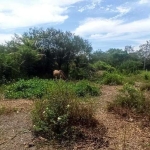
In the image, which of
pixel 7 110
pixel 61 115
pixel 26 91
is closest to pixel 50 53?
pixel 26 91

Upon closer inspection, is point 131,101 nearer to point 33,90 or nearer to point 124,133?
point 124,133

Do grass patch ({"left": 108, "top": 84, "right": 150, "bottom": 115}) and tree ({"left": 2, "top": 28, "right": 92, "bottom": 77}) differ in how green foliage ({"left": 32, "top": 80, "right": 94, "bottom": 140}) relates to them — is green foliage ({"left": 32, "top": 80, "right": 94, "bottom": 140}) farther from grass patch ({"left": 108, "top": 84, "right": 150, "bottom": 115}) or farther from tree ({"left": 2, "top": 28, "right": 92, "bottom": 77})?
tree ({"left": 2, "top": 28, "right": 92, "bottom": 77})

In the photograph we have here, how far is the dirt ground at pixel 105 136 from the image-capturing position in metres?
4.54

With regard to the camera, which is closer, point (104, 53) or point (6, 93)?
point (6, 93)

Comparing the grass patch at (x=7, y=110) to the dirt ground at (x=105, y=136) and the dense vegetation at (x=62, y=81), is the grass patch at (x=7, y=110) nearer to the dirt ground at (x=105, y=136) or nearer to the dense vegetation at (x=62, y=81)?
the dirt ground at (x=105, y=136)

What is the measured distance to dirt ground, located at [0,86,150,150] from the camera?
4535 mm

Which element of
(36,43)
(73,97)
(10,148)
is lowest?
(10,148)

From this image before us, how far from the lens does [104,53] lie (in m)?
25.0

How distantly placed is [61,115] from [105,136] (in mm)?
827

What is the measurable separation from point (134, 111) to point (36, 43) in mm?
10333

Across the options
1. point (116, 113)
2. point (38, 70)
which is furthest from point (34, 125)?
point (38, 70)

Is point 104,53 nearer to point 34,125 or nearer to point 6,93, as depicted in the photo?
point 6,93

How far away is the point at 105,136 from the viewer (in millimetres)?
4832

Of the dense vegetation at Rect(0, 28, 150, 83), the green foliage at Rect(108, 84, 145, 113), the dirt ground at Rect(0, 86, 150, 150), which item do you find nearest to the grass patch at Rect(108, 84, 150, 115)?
the green foliage at Rect(108, 84, 145, 113)
